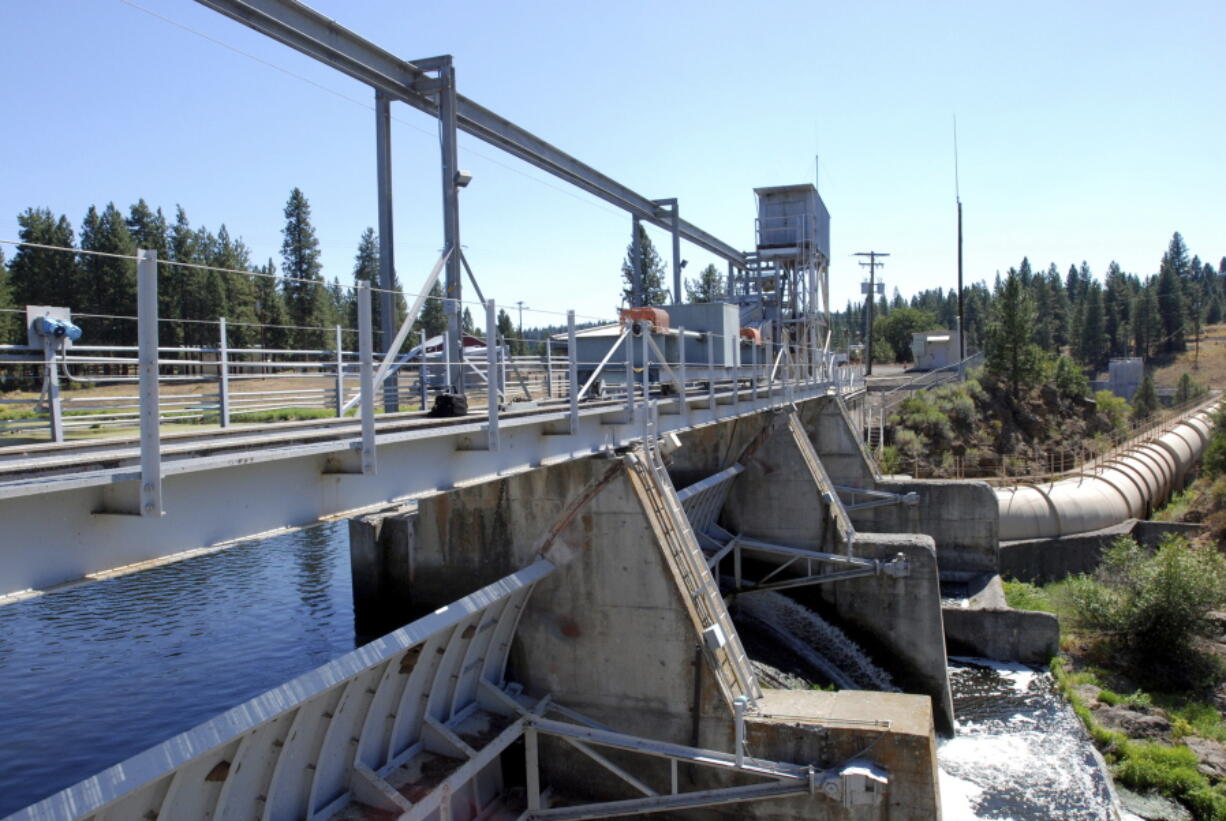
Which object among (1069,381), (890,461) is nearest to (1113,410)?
(1069,381)

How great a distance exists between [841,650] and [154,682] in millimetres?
14543

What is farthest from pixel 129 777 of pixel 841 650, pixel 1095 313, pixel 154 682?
pixel 1095 313

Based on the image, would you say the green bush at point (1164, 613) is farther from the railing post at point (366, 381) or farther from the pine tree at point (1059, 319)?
the pine tree at point (1059, 319)

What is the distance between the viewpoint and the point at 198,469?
18.6ft

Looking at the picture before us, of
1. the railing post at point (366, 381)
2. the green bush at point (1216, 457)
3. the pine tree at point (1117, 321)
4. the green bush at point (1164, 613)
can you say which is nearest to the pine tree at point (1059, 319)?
the pine tree at point (1117, 321)

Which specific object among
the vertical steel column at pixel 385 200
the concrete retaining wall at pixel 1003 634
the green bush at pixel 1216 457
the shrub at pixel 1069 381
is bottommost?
the concrete retaining wall at pixel 1003 634

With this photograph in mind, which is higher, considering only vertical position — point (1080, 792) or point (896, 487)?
point (896, 487)

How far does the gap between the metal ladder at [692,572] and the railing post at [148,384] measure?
770cm

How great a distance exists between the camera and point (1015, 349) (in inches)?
1984

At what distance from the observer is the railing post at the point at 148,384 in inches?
197

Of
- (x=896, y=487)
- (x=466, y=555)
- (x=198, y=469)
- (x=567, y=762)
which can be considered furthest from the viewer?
(x=896, y=487)

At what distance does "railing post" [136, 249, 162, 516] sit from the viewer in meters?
5.02

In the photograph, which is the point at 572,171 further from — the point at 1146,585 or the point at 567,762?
the point at 1146,585

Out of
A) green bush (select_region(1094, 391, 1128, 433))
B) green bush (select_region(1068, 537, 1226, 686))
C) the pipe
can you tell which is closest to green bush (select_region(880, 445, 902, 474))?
the pipe
